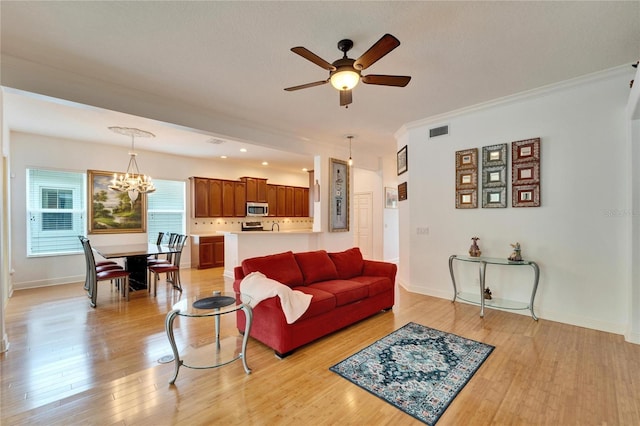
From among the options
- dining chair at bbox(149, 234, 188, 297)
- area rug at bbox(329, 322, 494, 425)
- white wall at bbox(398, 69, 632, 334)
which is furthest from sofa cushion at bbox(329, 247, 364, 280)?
dining chair at bbox(149, 234, 188, 297)

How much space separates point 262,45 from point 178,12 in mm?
707

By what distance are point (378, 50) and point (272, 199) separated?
23.5 ft

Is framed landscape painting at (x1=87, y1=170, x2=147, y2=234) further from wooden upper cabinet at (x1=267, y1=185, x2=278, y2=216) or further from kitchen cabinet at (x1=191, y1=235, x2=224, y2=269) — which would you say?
wooden upper cabinet at (x1=267, y1=185, x2=278, y2=216)

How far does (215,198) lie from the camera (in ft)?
25.5

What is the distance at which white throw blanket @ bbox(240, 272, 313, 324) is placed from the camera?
2.66 meters

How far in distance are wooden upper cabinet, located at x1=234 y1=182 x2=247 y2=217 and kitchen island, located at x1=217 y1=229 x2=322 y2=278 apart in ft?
6.60

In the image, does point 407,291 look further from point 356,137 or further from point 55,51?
point 55,51

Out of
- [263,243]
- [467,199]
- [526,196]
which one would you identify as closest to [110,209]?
[263,243]

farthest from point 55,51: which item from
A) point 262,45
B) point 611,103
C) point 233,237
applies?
point 611,103

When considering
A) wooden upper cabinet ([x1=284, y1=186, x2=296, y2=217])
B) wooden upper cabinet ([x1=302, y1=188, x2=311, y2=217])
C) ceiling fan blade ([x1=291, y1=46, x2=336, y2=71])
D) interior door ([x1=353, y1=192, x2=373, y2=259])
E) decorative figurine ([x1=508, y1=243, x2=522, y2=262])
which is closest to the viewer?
ceiling fan blade ([x1=291, y1=46, x2=336, y2=71])

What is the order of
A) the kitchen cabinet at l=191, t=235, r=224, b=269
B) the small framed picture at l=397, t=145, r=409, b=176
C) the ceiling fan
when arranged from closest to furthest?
the ceiling fan < the small framed picture at l=397, t=145, r=409, b=176 < the kitchen cabinet at l=191, t=235, r=224, b=269

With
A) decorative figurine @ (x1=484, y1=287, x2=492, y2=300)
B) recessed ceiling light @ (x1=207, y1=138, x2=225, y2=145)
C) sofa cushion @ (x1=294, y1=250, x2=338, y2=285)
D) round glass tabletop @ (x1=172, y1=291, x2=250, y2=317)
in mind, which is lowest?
decorative figurine @ (x1=484, y1=287, x2=492, y2=300)

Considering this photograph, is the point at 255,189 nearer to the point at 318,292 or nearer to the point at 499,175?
the point at 318,292

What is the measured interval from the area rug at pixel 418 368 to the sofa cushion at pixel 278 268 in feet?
3.63
